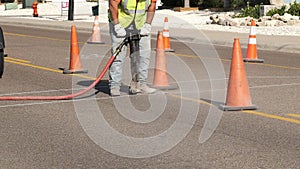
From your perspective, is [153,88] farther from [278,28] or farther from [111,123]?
[278,28]

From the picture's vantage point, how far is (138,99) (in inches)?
414

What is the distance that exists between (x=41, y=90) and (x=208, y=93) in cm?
265

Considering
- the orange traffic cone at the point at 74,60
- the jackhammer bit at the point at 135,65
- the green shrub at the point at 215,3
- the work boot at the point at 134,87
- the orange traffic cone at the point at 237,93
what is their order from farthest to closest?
the green shrub at the point at 215,3, the orange traffic cone at the point at 74,60, the work boot at the point at 134,87, the jackhammer bit at the point at 135,65, the orange traffic cone at the point at 237,93

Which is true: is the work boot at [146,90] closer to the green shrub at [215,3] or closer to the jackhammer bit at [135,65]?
the jackhammer bit at [135,65]

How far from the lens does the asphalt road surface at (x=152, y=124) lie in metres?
6.93

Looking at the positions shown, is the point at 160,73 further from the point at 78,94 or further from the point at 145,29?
the point at 78,94

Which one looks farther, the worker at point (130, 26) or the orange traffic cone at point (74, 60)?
the orange traffic cone at point (74, 60)

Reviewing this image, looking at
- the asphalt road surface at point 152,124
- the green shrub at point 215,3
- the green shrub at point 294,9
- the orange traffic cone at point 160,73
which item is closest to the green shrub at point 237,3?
the green shrub at point 215,3

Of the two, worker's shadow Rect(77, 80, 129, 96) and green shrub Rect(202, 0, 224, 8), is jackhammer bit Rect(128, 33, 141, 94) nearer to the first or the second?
worker's shadow Rect(77, 80, 129, 96)

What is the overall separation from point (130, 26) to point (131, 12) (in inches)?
9.1

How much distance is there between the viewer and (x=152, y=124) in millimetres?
8719

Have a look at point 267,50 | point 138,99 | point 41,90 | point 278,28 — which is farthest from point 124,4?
point 278,28

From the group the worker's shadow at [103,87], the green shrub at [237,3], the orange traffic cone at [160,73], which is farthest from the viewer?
the green shrub at [237,3]

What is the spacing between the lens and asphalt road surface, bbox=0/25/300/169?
22.7 feet
